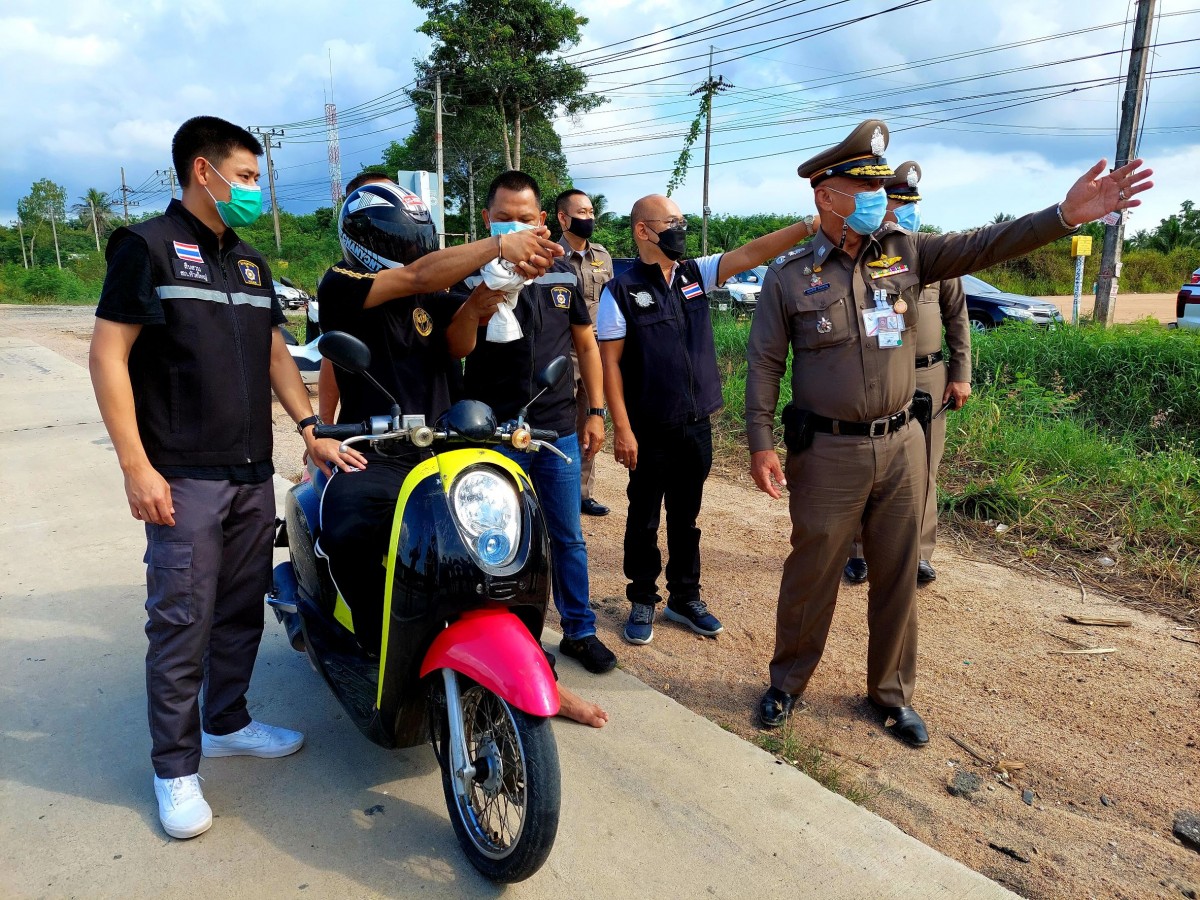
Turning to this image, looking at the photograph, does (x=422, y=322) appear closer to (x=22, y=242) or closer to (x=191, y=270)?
(x=191, y=270)

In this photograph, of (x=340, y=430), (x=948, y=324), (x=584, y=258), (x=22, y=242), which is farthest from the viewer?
(x=22, y=242)

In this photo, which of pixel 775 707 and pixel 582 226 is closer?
pixel 775 707

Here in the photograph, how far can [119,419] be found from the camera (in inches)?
87.8

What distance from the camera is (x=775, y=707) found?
3.04 metres

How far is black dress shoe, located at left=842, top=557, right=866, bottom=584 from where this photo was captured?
436 cm

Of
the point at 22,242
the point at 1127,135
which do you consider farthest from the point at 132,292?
the point at 22,242

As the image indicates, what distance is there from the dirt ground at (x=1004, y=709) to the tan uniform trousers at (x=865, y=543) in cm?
25

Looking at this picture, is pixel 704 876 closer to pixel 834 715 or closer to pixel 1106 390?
pixel 834 715

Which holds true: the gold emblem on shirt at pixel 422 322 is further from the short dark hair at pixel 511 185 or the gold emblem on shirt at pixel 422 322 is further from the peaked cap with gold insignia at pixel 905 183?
the peaked cap with gold insignia at pixel 905 183

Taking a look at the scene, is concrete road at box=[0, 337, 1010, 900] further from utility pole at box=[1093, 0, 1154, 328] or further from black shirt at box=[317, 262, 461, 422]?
utility pole at box=[1093, 0, 1154, 328]

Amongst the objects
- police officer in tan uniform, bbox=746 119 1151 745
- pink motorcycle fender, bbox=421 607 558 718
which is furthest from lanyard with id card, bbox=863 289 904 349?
pink motorcycle fender, bbox=421 607 558 718

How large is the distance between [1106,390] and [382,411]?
631cm

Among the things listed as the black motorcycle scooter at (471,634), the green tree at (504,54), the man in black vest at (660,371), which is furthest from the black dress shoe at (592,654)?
the green tree at (504,54)

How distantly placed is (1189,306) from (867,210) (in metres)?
7.74
